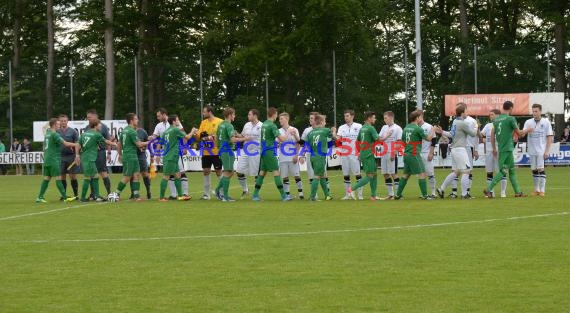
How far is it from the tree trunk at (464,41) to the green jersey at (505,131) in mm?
26697

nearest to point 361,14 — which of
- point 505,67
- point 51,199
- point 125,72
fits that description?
point 505,67

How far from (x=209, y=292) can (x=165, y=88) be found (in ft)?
142

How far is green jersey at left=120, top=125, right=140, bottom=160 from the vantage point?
2281cm

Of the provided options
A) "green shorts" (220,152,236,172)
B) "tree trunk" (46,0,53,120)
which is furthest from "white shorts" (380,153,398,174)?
"tree trunk" (46,0,53,120)

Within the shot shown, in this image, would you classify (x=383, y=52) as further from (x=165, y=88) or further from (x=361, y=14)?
(x=165, y=88)

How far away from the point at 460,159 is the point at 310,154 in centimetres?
341

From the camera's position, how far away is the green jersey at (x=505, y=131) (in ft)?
70.7

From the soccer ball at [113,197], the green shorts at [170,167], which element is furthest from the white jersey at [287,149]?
the soccer ball at [113,197]

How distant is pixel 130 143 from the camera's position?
22859 mm

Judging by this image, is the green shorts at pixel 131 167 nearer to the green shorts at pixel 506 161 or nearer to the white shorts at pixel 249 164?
the white shorts at pixel 249 164

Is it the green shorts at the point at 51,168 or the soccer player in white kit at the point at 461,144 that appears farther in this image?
the green shorts at the point at 51,168

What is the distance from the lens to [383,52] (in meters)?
51.4

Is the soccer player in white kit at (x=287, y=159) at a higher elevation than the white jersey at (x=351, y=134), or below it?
below
